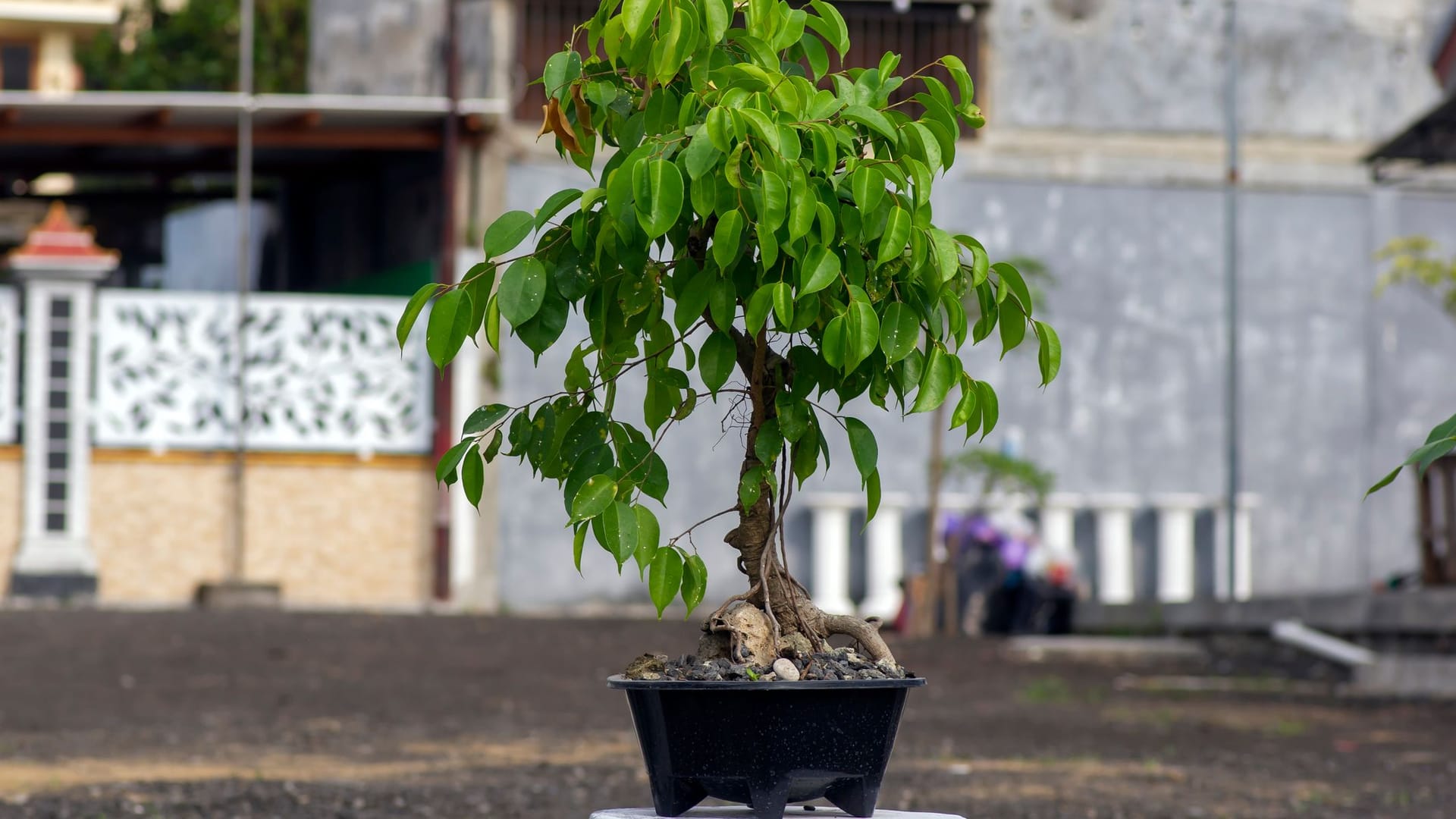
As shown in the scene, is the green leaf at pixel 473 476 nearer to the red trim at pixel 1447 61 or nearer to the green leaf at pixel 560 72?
the green leaf at pixel 560 72

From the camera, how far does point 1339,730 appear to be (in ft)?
27.0

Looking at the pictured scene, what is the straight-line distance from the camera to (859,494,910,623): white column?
1517cm

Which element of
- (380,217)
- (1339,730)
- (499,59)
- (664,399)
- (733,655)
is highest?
(499,59)

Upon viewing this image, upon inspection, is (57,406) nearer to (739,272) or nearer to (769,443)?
(769,443)

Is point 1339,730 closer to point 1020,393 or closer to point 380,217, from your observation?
point 1020,393

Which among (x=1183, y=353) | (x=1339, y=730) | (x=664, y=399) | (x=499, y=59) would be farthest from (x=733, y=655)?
(x=1183, y=353)

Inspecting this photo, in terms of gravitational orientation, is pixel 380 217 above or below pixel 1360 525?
above

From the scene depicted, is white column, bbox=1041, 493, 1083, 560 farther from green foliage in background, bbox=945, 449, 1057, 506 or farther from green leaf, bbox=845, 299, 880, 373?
green leaf, bbox=845, 299, 880, 373

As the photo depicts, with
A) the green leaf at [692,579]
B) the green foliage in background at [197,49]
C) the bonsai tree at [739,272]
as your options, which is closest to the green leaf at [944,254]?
the bonsai tree at [739,272]

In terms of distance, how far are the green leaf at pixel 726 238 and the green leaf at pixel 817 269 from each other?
0.32 feet

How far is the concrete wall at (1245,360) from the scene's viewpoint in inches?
619

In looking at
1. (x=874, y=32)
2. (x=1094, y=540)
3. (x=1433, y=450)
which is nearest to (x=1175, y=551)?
(x=1094, y=540)

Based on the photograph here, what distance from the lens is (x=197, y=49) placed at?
2806cm

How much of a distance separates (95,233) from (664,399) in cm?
1705
